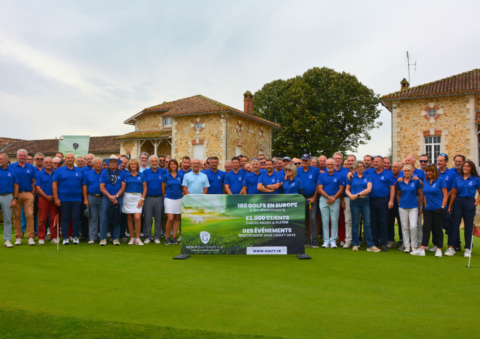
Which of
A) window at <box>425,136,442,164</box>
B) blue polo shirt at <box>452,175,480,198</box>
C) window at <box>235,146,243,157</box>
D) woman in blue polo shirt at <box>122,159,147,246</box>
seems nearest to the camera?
blue polo shirt at <box>452,175,480,198</box>

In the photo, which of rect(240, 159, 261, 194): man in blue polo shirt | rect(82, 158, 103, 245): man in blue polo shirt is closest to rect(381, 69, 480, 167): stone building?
rect(240, 159, 261, 194): man in blue polo shirt

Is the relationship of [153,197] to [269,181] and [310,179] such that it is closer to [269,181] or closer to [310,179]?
[269,181]

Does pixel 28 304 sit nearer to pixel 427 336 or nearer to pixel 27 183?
pixel 427 336

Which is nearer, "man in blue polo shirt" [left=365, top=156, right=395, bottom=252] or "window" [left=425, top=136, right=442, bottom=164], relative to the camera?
"man in blue polo shirt" [left=365, top=156, right=395, bottom=252]

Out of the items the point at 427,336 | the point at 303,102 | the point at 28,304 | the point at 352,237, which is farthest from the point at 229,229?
the point at 303,102

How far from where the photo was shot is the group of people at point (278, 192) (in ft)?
26.0

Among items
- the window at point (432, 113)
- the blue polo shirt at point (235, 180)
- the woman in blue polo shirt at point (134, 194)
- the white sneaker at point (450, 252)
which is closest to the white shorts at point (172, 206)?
the woman in blue polo shirt at point (134, 194)

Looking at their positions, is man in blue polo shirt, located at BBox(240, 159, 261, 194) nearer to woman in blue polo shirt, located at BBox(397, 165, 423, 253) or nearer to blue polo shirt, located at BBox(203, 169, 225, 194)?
blue polo shirt, located at BBox(203, 169, 225, 194)

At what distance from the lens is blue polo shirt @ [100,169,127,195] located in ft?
28.2

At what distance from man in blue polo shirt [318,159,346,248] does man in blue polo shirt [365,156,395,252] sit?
2.17 feet

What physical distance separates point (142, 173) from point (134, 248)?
1.73 metres

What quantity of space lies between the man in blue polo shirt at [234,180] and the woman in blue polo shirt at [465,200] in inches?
175

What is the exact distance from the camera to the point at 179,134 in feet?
100

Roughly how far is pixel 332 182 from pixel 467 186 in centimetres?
263
